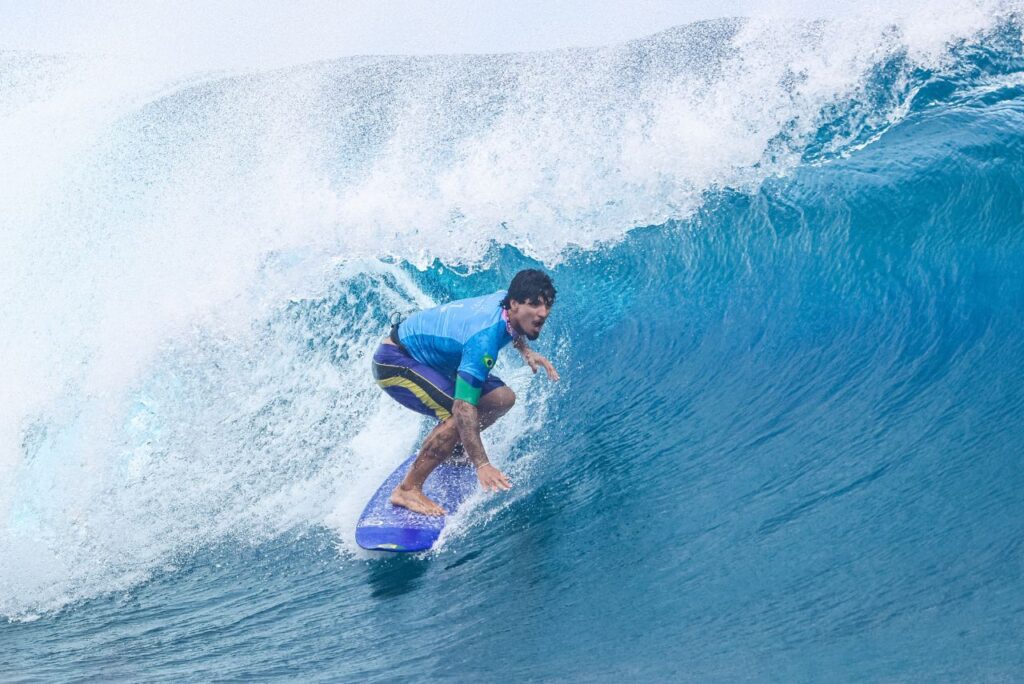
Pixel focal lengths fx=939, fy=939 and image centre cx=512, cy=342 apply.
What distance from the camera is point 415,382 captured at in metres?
4.58

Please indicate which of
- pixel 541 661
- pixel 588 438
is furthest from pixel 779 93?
pixel 541 661

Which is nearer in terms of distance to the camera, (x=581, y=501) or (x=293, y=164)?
A: (x=581, y=501)

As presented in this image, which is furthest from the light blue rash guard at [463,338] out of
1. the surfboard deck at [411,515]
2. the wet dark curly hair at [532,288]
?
the surfboard deck at [411,515]

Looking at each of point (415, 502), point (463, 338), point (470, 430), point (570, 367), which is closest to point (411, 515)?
point (415, 502)

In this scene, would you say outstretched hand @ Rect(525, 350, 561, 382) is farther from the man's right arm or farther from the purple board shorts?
the man's right arm

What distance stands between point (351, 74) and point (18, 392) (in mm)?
6515

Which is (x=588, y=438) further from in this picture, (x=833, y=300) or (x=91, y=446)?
(x=91, y=446)

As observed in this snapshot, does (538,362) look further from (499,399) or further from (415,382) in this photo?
(415,382)

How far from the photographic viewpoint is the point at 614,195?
7.10 metres

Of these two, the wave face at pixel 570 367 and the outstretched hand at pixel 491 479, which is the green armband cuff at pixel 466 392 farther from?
the wave face at pixel 570 367

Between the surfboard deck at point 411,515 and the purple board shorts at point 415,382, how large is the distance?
1.04ft

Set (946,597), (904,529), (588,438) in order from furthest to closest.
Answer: (588,438) → (904,529) → (946,597)

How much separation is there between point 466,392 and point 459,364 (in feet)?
1.41

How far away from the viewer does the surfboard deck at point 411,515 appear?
4203 mm
